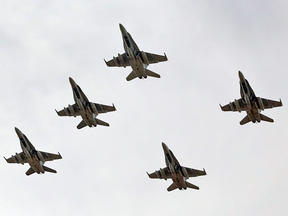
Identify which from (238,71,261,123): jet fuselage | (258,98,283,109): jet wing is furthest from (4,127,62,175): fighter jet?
(258,98,283,109): jet wing

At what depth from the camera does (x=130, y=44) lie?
8306 centimetres

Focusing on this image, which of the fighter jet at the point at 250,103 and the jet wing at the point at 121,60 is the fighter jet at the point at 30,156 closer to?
the jet wing at the point at 121,60

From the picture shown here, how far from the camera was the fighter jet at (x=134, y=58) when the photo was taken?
82.9 meters

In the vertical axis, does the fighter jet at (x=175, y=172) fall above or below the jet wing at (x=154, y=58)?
below

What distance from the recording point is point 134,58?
83.6 meters

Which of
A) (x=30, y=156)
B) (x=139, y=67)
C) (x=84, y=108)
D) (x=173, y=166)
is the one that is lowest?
(x=173, y=166)

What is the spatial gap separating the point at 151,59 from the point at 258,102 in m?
20.2

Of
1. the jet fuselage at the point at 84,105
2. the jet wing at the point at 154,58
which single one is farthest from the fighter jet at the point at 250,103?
the jet fuselage at the point at 84,105

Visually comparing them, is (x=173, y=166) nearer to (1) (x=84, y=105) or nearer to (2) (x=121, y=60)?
(1) (x=84, y=105)

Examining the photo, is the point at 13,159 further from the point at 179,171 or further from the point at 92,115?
the point at 179,171

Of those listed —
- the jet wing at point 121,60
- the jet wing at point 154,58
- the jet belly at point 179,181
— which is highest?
the jet wing at point 121,60

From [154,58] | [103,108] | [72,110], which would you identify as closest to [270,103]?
[154,58]

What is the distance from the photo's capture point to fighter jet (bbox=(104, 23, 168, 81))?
272ft

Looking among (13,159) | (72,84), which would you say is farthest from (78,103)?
(13,159)
